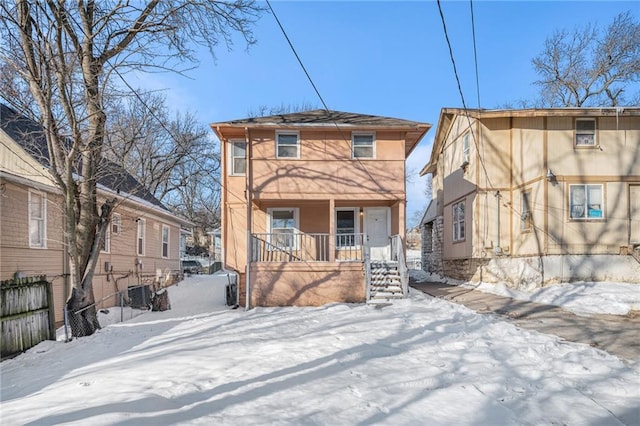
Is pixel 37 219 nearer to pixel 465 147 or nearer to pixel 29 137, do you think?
pixel 29 137

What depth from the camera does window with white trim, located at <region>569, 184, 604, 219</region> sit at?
39.4 feet

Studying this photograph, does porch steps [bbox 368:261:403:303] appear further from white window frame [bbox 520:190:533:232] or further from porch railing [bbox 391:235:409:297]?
white window frame [bbox 520:190:533:232]

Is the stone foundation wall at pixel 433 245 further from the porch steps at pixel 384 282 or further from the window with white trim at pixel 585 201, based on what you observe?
the porch steps at pixel 384 282

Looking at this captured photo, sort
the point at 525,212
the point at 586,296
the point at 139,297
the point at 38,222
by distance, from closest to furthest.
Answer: the point at 586,296 < the point at 38,222 < the point at 525,212 < the point at 139,297

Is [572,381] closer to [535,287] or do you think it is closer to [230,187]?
[535,287]

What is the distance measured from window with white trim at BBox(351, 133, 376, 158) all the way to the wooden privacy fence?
8.62 metres

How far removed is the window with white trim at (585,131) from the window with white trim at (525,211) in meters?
2.25

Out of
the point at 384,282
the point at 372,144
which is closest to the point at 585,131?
the point at 372,144

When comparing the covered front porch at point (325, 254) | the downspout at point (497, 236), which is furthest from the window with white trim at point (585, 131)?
the covered front porch at point (325, 254)

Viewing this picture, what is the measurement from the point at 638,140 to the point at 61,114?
630 inches

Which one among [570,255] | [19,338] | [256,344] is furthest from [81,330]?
[570,255]

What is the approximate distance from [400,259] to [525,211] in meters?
4.92

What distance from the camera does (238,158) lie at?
1263 cm

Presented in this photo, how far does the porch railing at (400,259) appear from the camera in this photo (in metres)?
10.8
